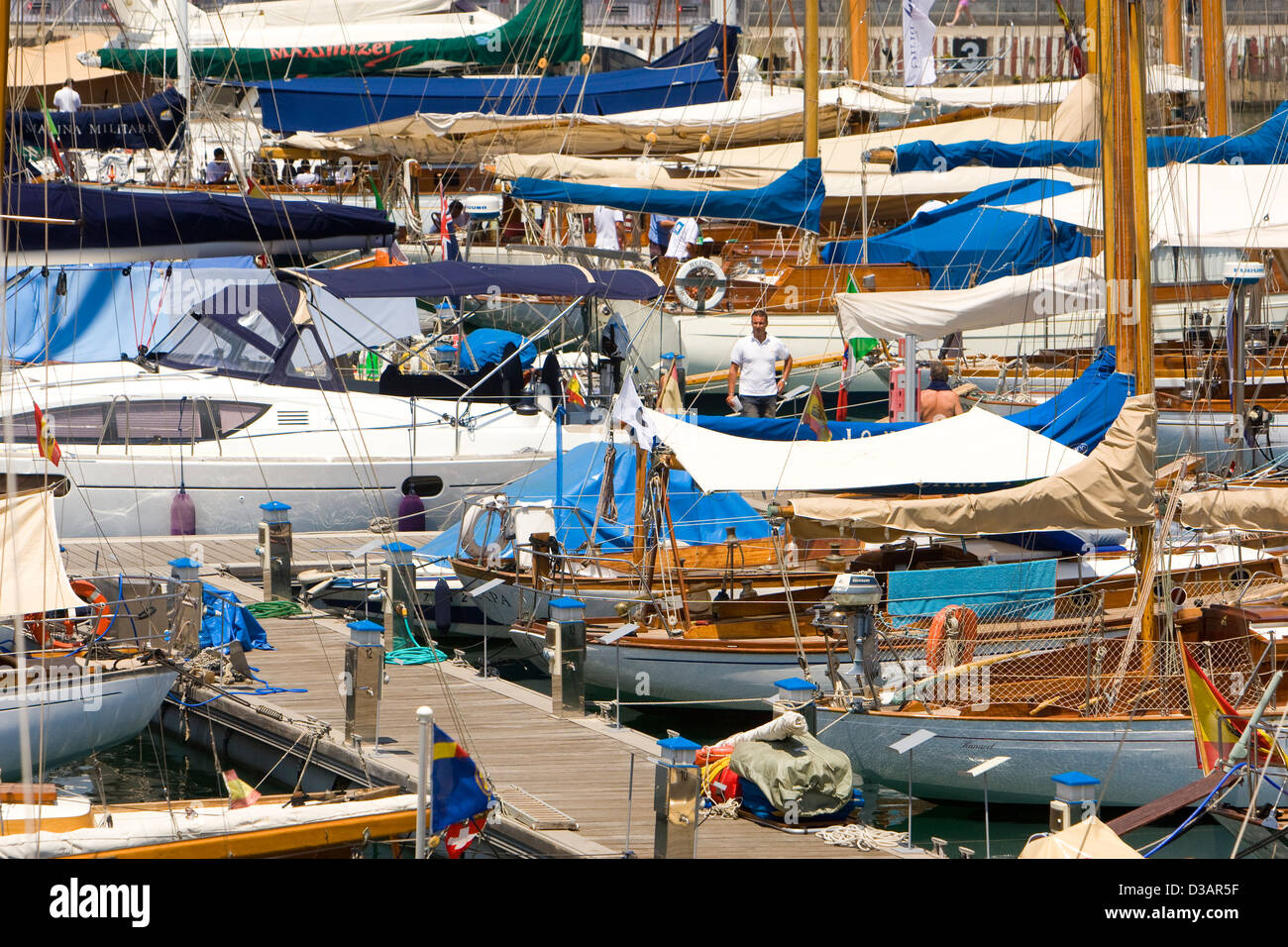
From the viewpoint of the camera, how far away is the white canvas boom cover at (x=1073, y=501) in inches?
472

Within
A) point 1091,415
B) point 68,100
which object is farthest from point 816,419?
point 68,100

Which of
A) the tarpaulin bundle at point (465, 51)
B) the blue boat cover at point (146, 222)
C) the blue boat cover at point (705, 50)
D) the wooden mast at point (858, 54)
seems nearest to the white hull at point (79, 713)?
the blue boat cover at point (146, 222)

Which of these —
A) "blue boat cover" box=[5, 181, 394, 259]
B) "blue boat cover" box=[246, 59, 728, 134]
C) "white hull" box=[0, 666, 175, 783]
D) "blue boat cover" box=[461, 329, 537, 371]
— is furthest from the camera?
"blue boat cover" box=[246, 59, 728, 134]

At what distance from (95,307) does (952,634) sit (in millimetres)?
11554

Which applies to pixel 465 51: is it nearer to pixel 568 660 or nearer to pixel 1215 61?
pixel 1215 61

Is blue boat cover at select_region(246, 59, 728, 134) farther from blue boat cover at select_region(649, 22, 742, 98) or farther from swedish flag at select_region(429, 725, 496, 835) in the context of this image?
swedish flag at select_region(429, 725, 496, 835)

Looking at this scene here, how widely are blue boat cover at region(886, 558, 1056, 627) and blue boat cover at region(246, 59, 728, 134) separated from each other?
18.0 metres

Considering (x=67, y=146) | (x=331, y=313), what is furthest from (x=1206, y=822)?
(x=67, y=146)

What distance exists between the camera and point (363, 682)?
11992 millimetres

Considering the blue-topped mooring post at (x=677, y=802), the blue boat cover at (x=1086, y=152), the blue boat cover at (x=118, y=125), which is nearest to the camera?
the blue-topped mooring post at (x=677, y=802)

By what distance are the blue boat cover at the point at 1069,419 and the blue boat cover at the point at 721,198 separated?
21.1 feet
